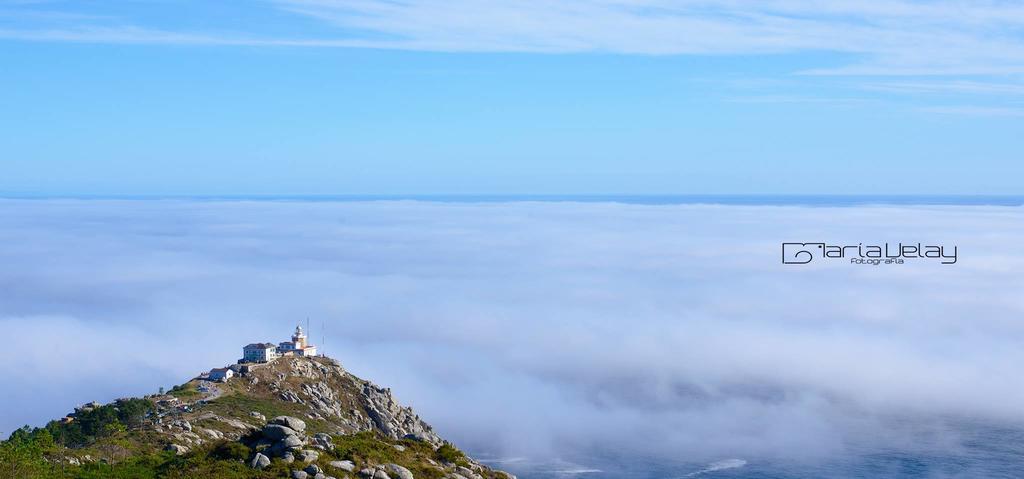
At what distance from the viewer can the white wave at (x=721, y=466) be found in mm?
134500

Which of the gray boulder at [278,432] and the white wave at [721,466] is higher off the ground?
the gray boulder at [278,432]

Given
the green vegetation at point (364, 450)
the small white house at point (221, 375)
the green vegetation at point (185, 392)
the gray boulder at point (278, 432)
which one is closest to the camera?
the green vegetation at point (364, 450)

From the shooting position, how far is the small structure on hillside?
5167 inches

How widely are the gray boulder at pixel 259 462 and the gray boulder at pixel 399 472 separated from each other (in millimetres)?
6541

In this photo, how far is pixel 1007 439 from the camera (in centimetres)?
15388

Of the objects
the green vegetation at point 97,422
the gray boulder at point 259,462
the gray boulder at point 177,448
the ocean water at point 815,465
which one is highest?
the gray boulder at point 259,462

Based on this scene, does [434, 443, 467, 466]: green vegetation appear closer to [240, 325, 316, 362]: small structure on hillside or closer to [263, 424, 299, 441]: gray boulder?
[263, 424, 299, 441]: gray boulder

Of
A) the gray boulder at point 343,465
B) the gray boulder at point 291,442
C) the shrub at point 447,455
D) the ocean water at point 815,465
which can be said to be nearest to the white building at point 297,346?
the ocean water at point 815,465

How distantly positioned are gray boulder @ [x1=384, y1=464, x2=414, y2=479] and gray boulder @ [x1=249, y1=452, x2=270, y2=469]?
654 cm

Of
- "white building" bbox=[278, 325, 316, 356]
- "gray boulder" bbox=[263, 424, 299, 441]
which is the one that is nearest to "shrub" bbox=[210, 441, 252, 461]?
"gray boulder" bbox=[263, 424, 299, 441]

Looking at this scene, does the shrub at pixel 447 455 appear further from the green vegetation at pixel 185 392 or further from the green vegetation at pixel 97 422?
the green vegetation at pixel 185 392

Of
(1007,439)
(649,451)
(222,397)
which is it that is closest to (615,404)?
(649,451)

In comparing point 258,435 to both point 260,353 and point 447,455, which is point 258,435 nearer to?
point 447,455

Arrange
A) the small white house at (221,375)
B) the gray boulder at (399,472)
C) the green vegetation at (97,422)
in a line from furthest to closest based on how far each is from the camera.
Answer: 1. the small white house at (221,375)
2. the green vegetation at (97,422)
3. the gray boulder at (399,472)
